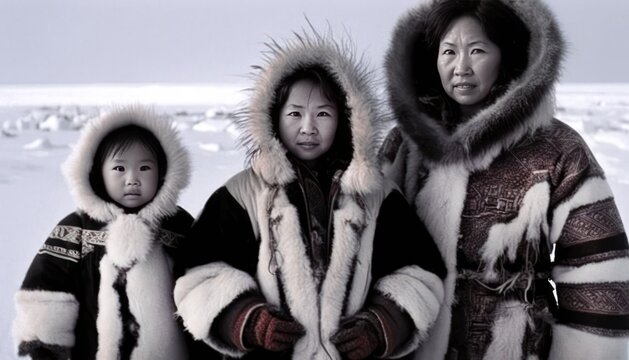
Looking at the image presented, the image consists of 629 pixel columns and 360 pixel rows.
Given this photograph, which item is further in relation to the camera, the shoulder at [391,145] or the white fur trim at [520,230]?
the shoulder at [391,145]

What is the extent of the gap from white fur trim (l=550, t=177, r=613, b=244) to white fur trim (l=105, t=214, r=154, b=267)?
91 centimetres

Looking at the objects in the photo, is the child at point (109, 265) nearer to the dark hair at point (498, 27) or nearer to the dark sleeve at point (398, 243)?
the dark sleeve at point (398, 243)

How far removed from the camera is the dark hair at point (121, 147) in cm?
152

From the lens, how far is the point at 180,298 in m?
1.39

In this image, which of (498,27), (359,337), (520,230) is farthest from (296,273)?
(498,27)

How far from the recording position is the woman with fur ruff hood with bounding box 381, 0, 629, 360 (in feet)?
4.81

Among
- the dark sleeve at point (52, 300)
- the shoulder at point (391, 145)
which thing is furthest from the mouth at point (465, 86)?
the dark sleeve at point (52, 300)

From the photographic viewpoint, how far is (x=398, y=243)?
1.46 meters

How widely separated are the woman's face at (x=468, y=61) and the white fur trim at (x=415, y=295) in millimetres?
442

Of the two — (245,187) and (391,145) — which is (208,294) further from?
(391,145)

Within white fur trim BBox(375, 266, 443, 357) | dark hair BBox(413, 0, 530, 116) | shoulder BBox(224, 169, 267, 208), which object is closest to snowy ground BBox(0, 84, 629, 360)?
shoulder BBox(224, 169, 267, 208)

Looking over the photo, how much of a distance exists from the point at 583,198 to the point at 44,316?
1203 mm

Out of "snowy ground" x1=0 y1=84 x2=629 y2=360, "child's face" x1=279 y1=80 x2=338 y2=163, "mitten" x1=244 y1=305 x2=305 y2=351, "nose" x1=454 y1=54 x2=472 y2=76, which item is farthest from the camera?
"snowy ground" x1=0 y1=84 x2=629 y2=360

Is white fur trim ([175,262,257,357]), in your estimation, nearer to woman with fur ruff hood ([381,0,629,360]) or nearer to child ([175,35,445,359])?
child ([175,35,445,359])
